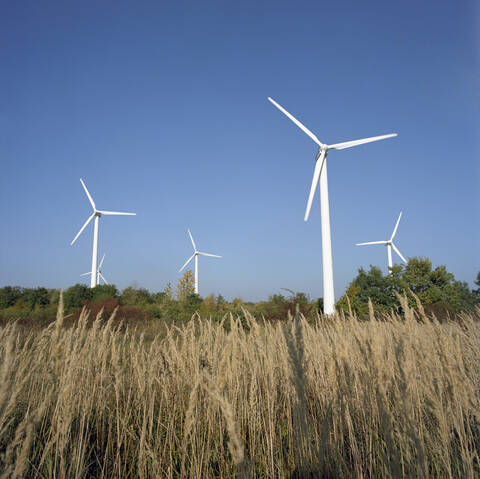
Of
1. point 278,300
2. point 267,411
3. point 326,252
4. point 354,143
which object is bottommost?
point 267,411

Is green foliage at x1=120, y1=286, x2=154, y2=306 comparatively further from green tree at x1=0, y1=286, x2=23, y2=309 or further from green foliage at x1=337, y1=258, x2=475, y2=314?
green foliage at x1=337, y1=258, x2=475, y2=314

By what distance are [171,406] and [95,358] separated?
3.33 feet

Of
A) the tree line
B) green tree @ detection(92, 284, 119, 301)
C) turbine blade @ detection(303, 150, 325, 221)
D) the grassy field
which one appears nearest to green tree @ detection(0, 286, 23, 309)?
the tree line

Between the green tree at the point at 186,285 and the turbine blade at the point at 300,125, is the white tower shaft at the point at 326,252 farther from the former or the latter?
the green tree at the point at 186,285

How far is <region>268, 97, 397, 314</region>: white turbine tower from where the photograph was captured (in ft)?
63.4

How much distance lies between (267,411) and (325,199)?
18.8 meters

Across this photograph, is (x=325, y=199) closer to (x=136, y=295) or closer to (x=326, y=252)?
(x=326, y=252)

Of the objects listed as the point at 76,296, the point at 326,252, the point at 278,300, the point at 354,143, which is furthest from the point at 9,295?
the point at 354,143

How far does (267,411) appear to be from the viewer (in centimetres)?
349

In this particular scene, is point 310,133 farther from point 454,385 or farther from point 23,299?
point 23,299

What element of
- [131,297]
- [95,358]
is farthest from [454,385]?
[131,297]

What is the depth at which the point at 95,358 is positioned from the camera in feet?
11.6

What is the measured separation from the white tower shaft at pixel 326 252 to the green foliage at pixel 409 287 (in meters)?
1.03

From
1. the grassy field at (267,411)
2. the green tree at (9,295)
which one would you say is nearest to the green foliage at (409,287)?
the grassy field at (267,411)
